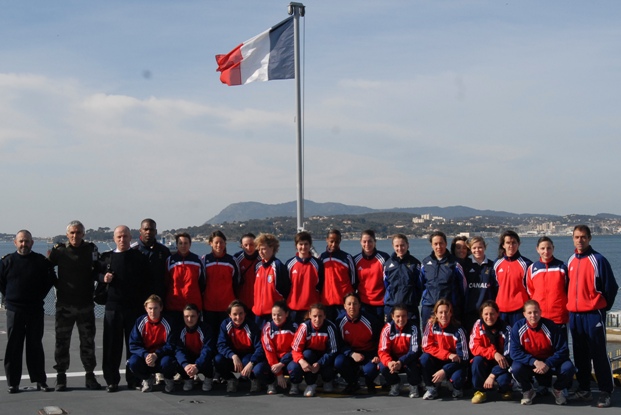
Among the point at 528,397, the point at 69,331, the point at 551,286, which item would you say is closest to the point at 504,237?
the point at 551,286

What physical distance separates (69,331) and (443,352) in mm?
4041

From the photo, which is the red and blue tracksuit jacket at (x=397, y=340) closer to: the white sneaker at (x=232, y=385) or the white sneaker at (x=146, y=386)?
the white sneaker at (x=232, y=385)

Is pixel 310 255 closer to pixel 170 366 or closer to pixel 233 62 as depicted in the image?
pixel 170 366

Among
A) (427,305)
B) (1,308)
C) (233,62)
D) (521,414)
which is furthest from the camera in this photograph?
(1,308)

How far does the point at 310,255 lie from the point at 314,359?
129 cm

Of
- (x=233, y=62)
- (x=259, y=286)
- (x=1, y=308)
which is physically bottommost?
(x=1, y=308)

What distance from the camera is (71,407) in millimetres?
7211

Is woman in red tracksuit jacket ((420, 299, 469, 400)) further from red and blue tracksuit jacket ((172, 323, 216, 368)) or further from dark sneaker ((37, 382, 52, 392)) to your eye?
dark sneaker ((37, 382, 52, 392))

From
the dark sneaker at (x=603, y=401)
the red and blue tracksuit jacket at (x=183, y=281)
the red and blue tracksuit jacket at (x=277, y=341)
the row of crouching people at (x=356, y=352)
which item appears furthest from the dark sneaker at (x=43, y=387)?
the dark sneaker at (x=603, y=401)

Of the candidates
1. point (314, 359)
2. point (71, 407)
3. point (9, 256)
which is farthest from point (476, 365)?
point (9, 256)

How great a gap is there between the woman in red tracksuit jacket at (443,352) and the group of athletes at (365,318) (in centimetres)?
1

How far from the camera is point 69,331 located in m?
8.05

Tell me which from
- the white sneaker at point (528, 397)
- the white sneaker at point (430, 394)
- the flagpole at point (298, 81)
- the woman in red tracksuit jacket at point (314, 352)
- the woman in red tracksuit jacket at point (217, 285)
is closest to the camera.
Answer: the white sneaker at point (528, 397)

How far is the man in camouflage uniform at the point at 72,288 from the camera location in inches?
313
